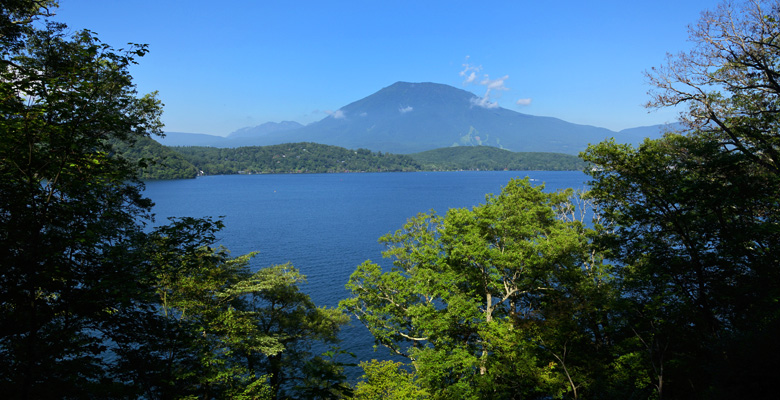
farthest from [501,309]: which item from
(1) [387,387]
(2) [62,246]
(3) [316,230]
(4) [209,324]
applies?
(3) [316,230]

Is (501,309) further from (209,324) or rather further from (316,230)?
(316,230)

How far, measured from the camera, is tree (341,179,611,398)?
15.4m

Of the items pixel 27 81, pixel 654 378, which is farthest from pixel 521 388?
pixel 27 81

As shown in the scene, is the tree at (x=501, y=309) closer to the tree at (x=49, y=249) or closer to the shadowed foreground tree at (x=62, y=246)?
the shadowed foreground tree at (x=62, y=246)

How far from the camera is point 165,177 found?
184750mm

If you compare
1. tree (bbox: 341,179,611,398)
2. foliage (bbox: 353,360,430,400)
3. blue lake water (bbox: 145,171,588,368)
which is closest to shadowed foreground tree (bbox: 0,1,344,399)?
foliage (bbox: 353,360,430,400)

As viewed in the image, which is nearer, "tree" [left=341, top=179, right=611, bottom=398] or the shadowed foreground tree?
the shadowed foreground tree

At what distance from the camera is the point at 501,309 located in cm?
2086

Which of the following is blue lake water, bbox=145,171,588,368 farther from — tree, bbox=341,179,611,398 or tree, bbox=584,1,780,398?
tree, bbox=584,1,780,398

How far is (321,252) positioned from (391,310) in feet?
103

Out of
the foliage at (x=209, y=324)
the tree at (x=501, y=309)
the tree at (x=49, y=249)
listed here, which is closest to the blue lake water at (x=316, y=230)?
the foliage at (x=209, y=324)

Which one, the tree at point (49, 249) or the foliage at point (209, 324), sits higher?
the tree at point (49, 249)

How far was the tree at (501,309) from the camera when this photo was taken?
15.4m

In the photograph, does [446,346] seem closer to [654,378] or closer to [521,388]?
[521,388]
